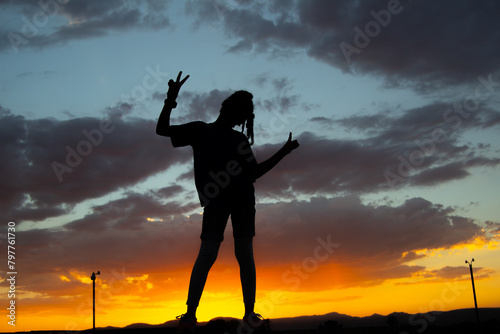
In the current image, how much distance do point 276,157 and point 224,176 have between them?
2.23ft

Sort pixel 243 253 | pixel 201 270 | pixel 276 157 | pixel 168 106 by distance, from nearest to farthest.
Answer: pixel 201 270 < pixel 168 106 < pixel 243 253 < pixel 276 157

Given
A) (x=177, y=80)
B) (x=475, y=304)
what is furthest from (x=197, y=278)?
(x=475, y=304)

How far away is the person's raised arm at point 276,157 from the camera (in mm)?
5840

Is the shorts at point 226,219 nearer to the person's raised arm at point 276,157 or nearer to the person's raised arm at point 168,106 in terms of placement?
the person's raised arm at point 276,157

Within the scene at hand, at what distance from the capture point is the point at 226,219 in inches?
228

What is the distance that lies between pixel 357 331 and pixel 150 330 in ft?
7.85

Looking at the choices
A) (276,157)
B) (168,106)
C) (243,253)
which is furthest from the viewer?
(276,157)

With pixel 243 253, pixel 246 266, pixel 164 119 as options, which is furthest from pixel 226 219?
pixel 164 119

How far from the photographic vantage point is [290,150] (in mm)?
5844

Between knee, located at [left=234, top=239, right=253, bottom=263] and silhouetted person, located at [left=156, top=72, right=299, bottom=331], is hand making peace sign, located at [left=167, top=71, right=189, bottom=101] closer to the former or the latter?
silhouetted person, located at [left=156, top=72, right=299, bottom=331]

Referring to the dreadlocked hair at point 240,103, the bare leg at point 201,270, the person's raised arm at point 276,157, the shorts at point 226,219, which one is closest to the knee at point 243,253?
the shorts at point 226,219

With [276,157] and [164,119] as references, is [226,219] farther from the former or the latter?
[164,119]

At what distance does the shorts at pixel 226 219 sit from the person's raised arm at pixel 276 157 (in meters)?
0.45

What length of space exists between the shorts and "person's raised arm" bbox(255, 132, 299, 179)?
1.47ft
